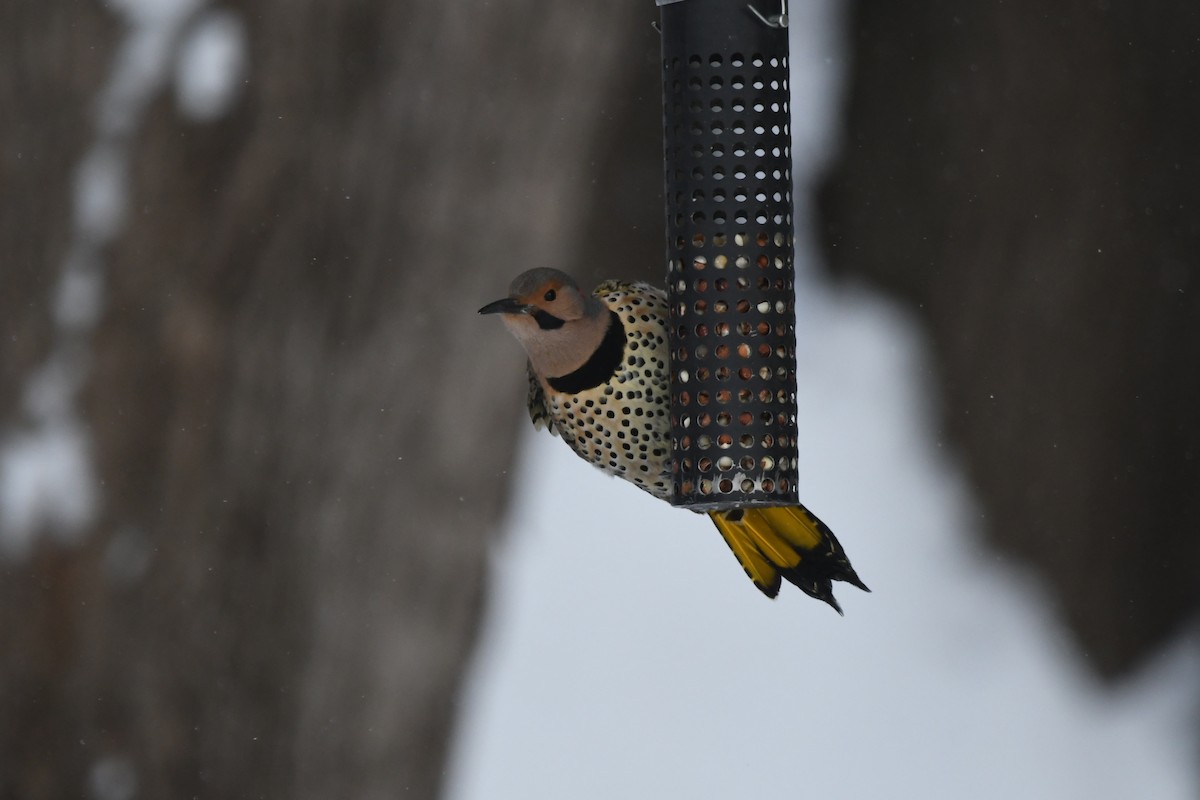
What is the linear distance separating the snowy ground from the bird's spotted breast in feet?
4.96

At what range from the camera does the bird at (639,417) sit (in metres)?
2.17

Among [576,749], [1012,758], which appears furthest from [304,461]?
[1012,758]

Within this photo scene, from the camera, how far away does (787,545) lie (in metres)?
2.22

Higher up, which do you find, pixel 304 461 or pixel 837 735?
pixel 304 461

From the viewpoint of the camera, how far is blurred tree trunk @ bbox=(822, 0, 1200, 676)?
375cm

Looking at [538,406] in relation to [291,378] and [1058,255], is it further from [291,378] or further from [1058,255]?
[1058,255]

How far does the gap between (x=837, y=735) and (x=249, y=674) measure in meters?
1.42

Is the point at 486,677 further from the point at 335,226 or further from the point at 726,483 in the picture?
the point at 726,483

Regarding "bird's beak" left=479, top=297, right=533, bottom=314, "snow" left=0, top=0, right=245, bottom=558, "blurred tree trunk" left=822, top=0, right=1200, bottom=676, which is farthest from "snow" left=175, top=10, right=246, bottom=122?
"bird's beak" left=479, top=297, right=533, bottom=314

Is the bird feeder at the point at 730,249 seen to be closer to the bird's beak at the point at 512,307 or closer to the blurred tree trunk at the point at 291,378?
the bird's beak at the point at 512,307

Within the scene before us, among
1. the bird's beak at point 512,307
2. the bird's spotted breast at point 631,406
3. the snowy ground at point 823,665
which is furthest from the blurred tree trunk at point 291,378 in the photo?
the bird's beak at point 512,307

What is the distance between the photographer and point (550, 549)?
3785 mm

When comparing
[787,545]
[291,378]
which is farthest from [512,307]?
[291,378]

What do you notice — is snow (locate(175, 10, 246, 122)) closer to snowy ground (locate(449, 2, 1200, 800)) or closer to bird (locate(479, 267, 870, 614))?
snowy ground (locate(449, 2, 1200, 800))
